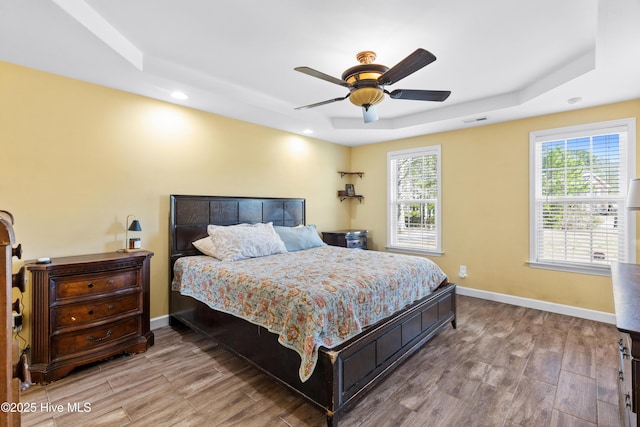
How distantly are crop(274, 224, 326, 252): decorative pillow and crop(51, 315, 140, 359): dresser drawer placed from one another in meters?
1.77

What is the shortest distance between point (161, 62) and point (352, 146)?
3762 millimetres

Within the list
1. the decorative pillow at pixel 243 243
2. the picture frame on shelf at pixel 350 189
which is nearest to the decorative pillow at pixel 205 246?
the decorative pillow at pixel 243 243

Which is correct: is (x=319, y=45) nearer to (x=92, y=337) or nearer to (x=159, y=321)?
(x=92, y=337)

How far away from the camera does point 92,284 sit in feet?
8.13

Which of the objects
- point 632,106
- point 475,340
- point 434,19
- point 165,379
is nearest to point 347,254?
point 475,340

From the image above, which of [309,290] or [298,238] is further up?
[298,238]

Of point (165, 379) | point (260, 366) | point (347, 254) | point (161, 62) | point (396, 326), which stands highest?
point (161, 62)

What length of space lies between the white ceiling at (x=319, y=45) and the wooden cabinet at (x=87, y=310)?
1.69 metres

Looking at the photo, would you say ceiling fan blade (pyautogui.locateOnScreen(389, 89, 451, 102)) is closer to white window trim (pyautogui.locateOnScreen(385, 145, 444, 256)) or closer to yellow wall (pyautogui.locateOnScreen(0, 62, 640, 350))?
yellow wall (pyautogui.locateOnScreen(0, 62, 640, 350))

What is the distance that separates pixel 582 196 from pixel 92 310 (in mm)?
5334

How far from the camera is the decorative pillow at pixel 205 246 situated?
10.8 ft

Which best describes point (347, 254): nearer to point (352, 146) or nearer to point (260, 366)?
point (260, 366)

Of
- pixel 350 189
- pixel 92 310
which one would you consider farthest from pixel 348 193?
pixel 92 310

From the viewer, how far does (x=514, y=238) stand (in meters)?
4.08
